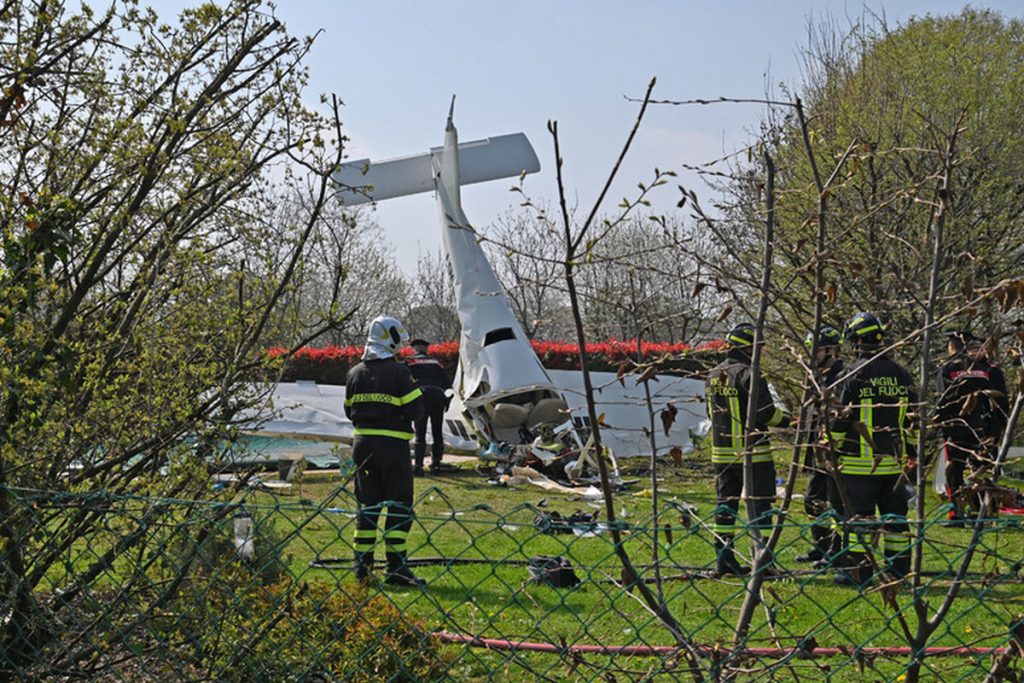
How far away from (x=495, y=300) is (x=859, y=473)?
943 centimetres

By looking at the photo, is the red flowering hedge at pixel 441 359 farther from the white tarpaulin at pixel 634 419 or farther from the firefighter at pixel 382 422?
the firefighter at pixel 382 422

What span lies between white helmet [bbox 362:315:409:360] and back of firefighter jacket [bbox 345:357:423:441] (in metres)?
0.11

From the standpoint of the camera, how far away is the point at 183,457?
13.8 ft

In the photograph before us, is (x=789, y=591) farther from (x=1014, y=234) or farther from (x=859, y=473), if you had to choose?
(x=1014, y=234)

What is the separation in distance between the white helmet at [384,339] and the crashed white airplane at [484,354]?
6642 mm

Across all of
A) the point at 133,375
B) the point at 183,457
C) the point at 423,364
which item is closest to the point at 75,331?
the point at 133,375

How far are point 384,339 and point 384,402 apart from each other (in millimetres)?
479

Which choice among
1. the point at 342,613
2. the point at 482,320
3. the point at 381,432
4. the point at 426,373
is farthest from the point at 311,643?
the point at 482,320

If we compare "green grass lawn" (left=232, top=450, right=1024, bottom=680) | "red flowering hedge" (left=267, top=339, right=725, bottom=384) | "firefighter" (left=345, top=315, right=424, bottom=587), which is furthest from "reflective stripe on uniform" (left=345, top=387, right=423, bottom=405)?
"red flowering hedge" (left=267, top=339, right=725, bottom=384)

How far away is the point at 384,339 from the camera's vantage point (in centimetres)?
781

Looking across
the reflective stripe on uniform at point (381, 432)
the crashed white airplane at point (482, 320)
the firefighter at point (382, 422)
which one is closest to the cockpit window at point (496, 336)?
the crashed white airplane at point (482, 320)

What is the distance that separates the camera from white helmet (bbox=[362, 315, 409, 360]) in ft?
25.6

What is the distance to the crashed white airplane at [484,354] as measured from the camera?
50.5ft

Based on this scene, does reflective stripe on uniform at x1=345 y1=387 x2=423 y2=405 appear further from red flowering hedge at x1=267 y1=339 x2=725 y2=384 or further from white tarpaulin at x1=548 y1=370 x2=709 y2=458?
red flowering hedge at x1=267 y1=339 x2=725 y2=384
